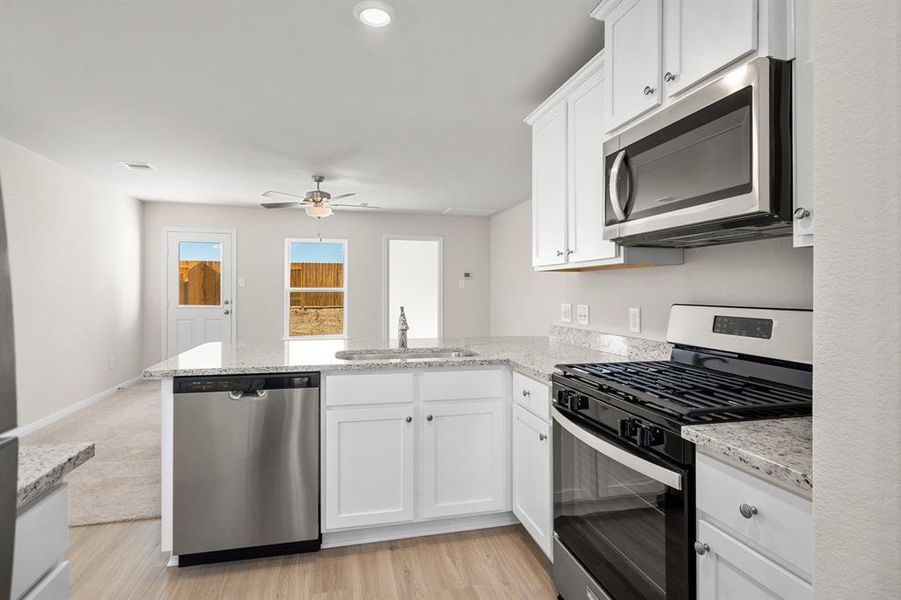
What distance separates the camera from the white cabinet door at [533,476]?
2.03 m

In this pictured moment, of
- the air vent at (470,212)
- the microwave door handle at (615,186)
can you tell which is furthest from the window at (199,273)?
the microwave door handle at (615,186)

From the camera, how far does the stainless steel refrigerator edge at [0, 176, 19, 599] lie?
47 centimetres

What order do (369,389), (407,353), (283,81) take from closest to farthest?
(369,389), (283,81), (407,353)

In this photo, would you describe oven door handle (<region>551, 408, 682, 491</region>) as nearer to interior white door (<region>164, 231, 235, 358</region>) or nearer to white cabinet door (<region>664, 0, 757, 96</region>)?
white cabinet door (<region>664, 0, 757, 96</region>)

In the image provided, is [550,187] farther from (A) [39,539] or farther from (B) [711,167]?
(A) [39,539]

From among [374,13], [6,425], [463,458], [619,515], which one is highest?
[374,13]

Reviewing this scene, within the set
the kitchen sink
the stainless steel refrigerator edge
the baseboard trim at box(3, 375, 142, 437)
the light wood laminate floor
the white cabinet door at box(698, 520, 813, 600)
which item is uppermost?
the stainless steel refrigerator edge

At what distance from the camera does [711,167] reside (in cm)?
141

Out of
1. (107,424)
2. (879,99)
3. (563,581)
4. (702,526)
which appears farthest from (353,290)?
(879,99)

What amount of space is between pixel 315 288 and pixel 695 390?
6.20 m

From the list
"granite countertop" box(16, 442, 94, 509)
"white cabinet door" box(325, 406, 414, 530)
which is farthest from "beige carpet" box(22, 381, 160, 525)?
"granite countertop" box(16, 442, 94, 509)

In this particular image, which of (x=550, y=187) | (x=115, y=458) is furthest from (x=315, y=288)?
(x=550, y=187)

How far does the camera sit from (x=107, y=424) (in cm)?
434

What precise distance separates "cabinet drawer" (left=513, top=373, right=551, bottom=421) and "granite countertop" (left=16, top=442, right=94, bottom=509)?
1.55 metres
